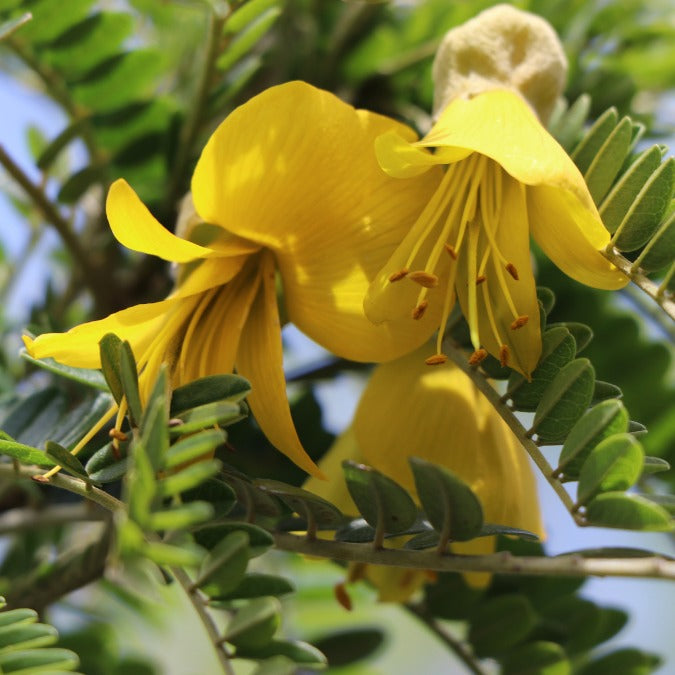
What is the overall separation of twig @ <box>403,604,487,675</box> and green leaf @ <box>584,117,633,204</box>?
1.25 ft

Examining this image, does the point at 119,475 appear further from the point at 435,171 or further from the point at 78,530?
the point at 78,530

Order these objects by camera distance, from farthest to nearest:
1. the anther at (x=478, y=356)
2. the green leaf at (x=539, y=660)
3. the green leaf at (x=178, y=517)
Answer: the green leaf at (x=539, y=660), the anther at (x=478, y=356), the green leaf at (x=178, y=517)

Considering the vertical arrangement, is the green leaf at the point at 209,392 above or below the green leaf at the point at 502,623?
above

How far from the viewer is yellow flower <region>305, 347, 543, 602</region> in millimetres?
695

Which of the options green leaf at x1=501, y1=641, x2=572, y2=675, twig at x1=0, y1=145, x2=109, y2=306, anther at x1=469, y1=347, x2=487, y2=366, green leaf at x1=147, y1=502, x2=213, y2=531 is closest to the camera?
green leaf at x1=147, y1=502, x2=213, y2=531

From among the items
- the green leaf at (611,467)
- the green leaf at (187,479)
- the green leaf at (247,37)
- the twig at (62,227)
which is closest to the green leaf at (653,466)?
the green leaf at (611,467)

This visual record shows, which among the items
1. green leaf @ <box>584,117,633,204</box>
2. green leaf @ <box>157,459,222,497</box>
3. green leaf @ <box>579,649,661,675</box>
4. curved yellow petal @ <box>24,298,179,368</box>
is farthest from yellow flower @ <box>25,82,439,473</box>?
green leaf @ <box>579,649,661,675</box>

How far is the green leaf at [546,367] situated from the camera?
0.58 m

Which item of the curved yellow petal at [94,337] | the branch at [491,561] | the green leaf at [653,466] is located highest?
the curved yellow petal at [94,337]

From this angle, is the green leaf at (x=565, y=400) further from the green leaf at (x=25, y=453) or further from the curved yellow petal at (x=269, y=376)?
the green leaf at (x=25, y=453)

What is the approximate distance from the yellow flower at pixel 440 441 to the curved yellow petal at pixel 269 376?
7 cm

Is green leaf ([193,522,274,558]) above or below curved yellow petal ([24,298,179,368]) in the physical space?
below

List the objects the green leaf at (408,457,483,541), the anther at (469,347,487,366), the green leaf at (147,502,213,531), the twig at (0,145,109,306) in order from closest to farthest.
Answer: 1. the green leaf at (147,502,213,531)
2. the green leaf at (408,457,483,541)
3. the anther at (469,347,487,366)
4. the twig at (0,145,109,306)

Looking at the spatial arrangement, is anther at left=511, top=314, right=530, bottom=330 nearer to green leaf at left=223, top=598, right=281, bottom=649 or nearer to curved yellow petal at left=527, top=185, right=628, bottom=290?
curved yellow petal at left=527, top=185, right=628, bottom=290
